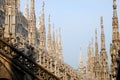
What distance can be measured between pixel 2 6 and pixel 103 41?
14.6m

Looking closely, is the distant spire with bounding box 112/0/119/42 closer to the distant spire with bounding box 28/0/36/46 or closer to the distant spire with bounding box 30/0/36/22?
the distant spire with bounding box 28/0/36/46

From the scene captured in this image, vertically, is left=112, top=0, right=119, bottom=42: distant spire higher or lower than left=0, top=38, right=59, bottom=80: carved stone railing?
higher

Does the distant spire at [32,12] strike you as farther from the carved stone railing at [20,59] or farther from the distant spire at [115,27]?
the carved stone railing at [20,59]

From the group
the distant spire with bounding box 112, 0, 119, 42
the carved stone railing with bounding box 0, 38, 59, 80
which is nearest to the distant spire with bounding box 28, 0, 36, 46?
the distant spire with bounding box 112, 0, 119, 42

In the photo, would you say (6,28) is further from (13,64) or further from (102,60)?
(102,60)

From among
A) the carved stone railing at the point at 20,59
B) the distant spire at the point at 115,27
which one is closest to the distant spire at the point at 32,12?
the distant spire at the point at 115,27

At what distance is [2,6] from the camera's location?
1449 inches


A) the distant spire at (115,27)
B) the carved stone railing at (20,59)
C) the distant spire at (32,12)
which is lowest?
the carved stone railing at (20,59)

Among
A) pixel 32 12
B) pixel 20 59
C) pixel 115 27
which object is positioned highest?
pixel 32 12

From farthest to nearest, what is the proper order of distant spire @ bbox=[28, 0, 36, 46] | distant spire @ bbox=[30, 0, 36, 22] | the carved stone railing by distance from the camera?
distant spire @ bbox=[30, 0, 36, 22] → distant spire @ bbox=[28, 0, 36, 46] → the carved stone railing

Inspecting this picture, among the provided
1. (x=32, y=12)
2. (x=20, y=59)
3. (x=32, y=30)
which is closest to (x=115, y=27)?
(x=20, y=59)

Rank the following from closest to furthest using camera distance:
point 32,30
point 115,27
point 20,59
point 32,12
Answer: point 20,59
point 115,27
point 32,30
point 32,12

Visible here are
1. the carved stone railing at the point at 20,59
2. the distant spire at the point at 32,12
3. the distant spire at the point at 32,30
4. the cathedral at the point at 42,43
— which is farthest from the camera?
the distant spire at the point at 32,12

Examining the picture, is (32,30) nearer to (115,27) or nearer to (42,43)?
(42,43)
